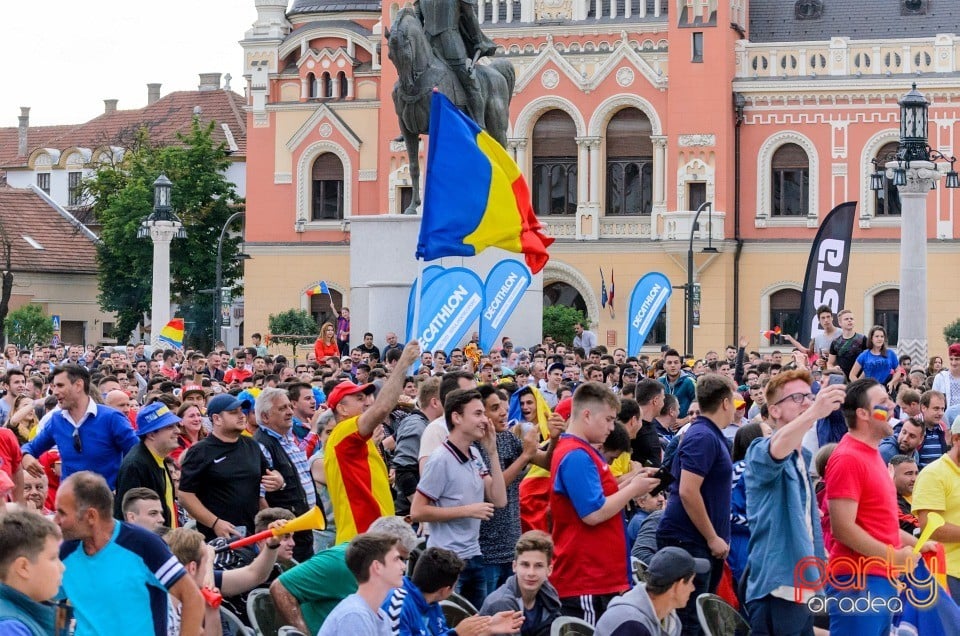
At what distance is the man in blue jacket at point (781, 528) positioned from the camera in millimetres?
8836

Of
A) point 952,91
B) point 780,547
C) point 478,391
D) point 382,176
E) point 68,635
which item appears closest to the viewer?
point 68,635

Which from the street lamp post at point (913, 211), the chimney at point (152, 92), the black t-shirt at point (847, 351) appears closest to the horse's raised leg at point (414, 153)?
the street lamp post at point (913, 211)

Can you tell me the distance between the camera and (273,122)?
53938mm

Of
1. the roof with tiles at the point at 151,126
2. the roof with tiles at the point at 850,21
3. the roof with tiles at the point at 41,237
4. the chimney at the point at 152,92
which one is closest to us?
the roof with tiles at the point at 850,21

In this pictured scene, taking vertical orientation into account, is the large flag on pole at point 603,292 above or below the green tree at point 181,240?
below

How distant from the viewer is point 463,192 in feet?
46.2

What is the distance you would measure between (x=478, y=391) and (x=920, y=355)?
14882 mm

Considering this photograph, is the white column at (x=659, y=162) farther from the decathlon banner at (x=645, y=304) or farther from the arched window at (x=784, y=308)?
the decathlon banner at (x=645, y=304)

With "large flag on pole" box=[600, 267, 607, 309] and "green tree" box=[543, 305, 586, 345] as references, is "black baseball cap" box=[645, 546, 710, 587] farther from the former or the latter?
"large flag on pole" box=[600, 267, 607, 309]

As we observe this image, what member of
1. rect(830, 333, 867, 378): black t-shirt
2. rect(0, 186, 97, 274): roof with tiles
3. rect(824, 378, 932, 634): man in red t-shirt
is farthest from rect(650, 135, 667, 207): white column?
rect(824, 378, 932, 634): man in red t-shirt

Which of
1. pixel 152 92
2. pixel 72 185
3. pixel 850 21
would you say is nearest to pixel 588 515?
pixel 850 21

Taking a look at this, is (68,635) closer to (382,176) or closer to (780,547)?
(780,547)

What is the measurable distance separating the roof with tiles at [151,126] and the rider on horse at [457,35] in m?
45.0

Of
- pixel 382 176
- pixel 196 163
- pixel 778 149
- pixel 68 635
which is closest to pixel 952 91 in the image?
pixel 778 149
